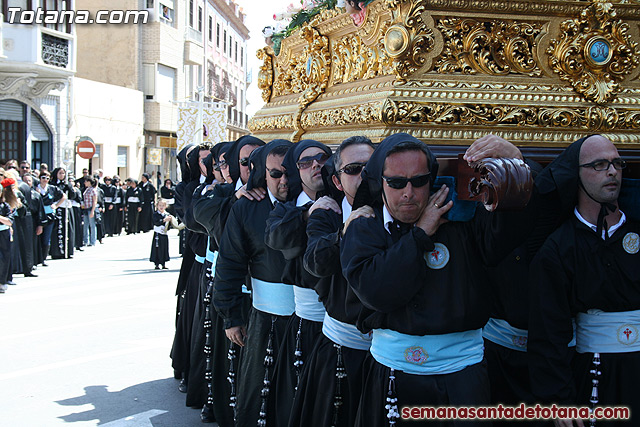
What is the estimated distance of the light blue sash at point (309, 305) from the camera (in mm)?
3754

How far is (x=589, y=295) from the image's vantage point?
9.45 feet

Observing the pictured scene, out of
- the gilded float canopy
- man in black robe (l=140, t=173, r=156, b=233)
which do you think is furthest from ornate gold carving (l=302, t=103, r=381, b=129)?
man in black robe (l=140, t=173, r=156, b=233)

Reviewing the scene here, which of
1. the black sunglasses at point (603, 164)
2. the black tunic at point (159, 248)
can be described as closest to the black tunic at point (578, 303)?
the black sunglasses at point (603, 164)

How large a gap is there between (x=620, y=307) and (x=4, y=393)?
479 cm

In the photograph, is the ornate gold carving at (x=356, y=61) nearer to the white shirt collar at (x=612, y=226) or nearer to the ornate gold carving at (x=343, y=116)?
the ornate gold carving at (x=343, y=116)

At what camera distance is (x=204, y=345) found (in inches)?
214

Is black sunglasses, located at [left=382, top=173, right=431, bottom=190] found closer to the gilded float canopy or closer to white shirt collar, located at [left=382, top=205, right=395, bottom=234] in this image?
white shirt collar, located at [left=382, top=205, right=395, bottom=234]

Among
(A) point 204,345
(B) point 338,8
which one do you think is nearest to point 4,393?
(A) point 204,345

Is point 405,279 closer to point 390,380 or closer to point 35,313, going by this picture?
point 390,380

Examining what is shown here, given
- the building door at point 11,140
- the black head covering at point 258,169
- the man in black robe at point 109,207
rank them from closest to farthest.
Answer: the black head covering at point 258,169 < the building door at point 11,140 < the man in black robe at point 109,207

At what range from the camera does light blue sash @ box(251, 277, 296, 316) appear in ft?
13.4

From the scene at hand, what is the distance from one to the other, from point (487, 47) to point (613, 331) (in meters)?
1.41

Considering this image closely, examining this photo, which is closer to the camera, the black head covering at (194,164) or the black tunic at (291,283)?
the black tunic at (291,283)

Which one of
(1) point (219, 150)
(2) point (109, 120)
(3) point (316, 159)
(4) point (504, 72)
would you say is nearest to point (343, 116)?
(3) point (316, 159)
